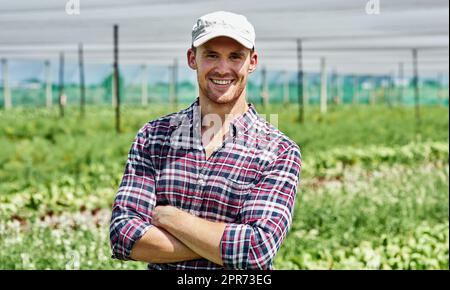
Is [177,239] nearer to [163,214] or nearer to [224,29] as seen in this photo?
[163,214]

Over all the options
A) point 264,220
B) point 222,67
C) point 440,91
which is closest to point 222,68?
point 222,67

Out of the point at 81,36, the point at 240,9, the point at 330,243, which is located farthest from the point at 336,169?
the point at 81,36

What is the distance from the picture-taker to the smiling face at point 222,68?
1.55 meters

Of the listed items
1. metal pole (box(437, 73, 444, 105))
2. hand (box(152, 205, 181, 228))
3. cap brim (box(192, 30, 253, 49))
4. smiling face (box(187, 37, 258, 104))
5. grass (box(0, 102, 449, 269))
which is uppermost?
metal pole (box(437, 73, 444, 105))

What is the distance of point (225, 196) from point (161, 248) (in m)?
0.20

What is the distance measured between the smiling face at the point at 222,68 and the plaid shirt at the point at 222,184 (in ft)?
0.36

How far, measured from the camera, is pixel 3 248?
4199mm

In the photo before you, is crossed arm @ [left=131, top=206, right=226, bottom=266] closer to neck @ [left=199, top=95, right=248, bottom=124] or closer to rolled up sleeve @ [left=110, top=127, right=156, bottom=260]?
rolled up sleeve @ [left=110, top=127, right=156, bottom=260]

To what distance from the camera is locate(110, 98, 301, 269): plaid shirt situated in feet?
5.24

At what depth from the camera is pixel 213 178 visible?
5.32 feet

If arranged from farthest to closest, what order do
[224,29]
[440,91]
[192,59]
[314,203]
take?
[440,91], [314,203], [192,59], [224,29]

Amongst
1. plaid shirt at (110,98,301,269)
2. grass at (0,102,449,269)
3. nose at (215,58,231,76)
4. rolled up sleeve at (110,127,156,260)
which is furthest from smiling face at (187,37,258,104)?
grass at (0,102,449,269)

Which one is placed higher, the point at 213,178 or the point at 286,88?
the point at 286,88

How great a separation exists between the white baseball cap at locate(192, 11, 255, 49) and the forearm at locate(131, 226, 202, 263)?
1.50ft
